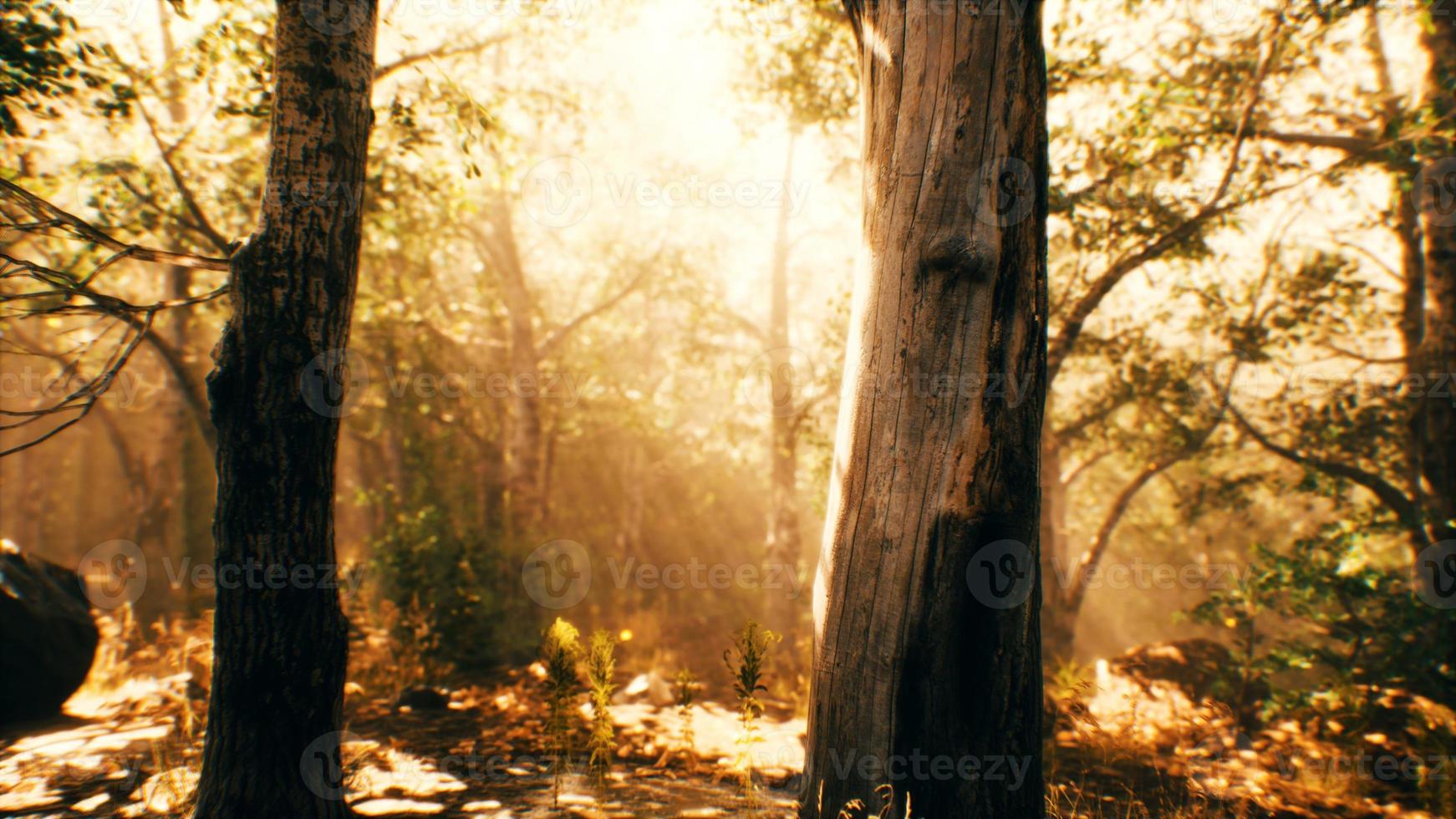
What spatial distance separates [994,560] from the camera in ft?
8.49

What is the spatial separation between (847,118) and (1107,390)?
6075 mm

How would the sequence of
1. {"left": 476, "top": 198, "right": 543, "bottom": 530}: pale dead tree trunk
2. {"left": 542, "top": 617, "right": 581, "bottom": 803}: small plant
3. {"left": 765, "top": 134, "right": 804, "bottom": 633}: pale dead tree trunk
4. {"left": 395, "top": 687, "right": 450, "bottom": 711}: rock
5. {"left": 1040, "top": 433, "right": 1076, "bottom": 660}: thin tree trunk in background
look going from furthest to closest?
{"left": 765, "top": 134, "right": 804, "bottom": 633}: pale dead tree trunk → {"left": 476, "top": 198, "right": 543, "bottom": 530}: pale dead tree trunk → {"left": 1040, "top": 433, "right": 1076, "bottom": 660}: thin tree trunk in background → {"left": 395, "top": 687, "right": 450, "bottom": 711}: rock → {"left": 542, "top": 617, "right": 581, "bottom": 803}: small plant

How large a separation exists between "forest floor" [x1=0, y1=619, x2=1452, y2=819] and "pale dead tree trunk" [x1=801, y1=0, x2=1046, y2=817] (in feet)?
1.49

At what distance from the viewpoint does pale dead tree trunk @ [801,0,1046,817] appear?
2580mm

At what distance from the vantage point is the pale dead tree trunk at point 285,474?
2.89 metres

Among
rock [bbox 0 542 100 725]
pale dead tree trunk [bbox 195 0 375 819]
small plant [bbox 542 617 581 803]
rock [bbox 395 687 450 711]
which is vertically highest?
pale dead tree trunk [bbox 195 0 375 819]

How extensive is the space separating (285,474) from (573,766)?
2.82 metres

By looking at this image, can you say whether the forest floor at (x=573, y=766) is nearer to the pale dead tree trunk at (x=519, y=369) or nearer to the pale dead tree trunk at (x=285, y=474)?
the pale dead tree trunk at (x=285, y=474)

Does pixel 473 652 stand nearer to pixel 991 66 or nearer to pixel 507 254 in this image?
pixel 507 254

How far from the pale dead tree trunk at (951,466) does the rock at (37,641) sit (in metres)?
7.50

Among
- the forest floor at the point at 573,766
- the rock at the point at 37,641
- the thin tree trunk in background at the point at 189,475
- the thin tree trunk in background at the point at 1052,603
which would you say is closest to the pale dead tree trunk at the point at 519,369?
the forest floor at the point at 573,766

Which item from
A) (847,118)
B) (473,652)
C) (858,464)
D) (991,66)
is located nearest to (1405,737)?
(858,464)

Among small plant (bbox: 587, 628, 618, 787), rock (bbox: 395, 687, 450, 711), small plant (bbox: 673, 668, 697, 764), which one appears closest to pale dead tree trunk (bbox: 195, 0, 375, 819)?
small plant (bbox: 587, 628, 618, 787)

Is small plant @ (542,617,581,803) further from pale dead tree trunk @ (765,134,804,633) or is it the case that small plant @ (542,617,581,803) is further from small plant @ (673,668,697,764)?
pale dead tree trunk @ (765,134,804,633)
